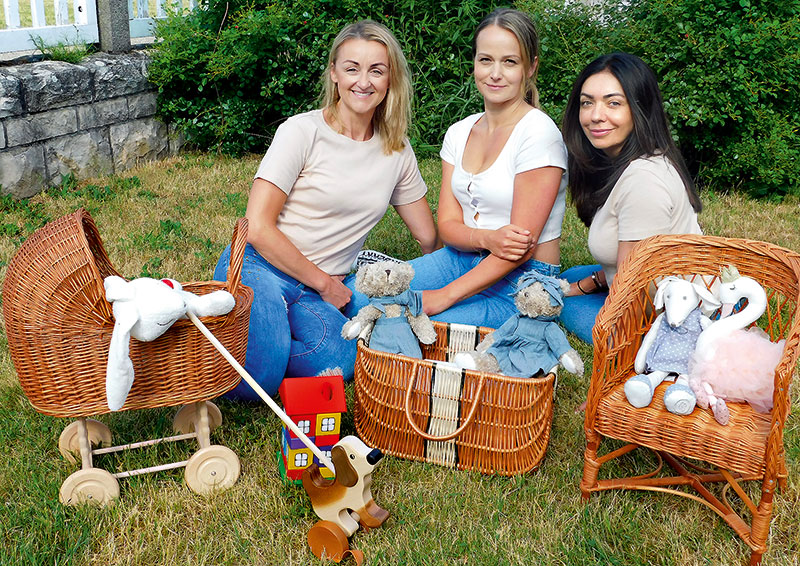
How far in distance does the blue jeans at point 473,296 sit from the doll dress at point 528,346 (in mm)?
451

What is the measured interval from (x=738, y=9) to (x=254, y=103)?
403 cm

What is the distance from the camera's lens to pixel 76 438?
2.44 metres

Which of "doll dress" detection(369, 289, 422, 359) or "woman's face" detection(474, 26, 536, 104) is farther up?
"woman's face" detection(474, 26, 536, 104)

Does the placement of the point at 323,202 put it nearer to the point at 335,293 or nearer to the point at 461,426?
the point at 335,293

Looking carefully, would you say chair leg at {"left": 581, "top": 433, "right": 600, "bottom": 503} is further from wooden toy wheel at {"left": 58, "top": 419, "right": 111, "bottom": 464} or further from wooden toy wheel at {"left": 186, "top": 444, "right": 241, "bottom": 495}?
wooden toy wheel at {"left": 58, "top": 419, "right": 111, "bottom": 464}

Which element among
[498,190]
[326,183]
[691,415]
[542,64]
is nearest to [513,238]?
[498,190]

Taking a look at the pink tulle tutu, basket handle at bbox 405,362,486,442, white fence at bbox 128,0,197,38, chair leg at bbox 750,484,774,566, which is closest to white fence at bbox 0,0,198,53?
white fence at bbox 128,0,197,38

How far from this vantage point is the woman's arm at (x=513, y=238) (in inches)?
108

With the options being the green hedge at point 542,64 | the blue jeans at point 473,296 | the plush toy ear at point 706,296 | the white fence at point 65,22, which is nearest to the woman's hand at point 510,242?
the blue jeans at point 473,296

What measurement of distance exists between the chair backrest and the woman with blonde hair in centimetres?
117

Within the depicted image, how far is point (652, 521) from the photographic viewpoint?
2.18 m

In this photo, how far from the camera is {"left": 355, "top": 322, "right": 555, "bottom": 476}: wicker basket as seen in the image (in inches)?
91.0

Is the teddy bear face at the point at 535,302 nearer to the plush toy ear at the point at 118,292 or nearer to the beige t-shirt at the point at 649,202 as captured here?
the beige t-shirt at the point at 649,202

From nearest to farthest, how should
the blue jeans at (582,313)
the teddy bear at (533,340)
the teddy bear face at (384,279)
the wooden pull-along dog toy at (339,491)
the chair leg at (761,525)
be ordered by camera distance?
the chair leg at (761,525)
the wooden pull-along dog toy at (339,491)
the teddy bear at (533,340)
the teddy bear face at (384,279)
the blue jeans at (582,313)
